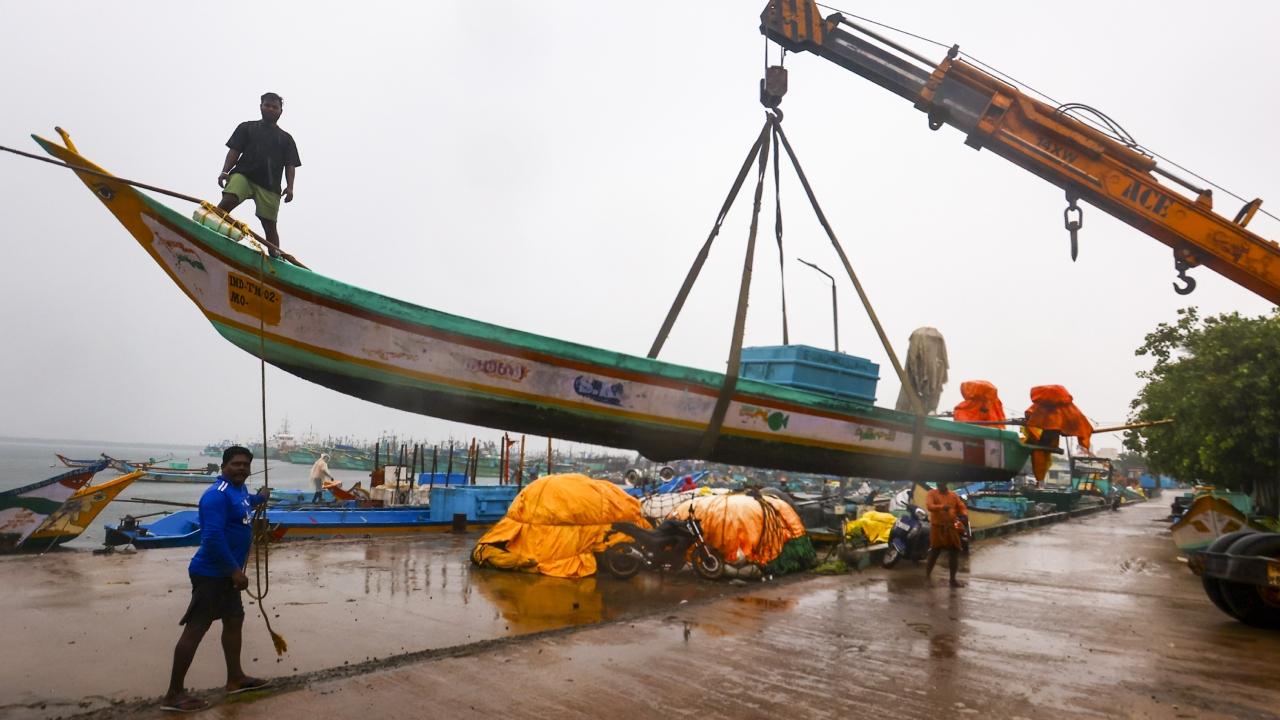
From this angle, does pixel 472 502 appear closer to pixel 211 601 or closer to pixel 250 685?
pixel 250 685

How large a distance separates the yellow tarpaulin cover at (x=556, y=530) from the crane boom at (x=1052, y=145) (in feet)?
22.7

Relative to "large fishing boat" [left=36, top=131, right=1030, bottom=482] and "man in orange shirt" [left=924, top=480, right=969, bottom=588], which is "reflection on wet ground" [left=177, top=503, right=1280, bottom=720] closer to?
"man in orange shirt" [left=924, top=480, right=969, bottom=588]

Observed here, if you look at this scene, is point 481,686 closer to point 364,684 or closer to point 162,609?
point 364,684

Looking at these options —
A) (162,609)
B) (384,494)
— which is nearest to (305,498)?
(384,494)

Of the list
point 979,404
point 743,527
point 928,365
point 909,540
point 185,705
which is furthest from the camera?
point 909,540

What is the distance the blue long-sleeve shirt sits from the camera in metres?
4.62

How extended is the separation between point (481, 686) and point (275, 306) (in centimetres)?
323

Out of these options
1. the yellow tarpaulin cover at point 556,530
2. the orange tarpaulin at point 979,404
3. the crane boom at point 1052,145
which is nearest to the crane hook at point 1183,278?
the crane boom at point 1052,145

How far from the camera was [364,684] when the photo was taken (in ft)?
15.8

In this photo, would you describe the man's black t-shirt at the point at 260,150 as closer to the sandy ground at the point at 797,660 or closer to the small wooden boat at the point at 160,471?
the sandy ground at the point at 797,660

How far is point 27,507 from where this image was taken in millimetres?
14945

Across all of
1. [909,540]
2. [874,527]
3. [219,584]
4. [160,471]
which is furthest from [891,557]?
[160,471]

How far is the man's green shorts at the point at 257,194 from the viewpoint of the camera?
550 centimetres

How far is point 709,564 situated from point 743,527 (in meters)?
0.74
